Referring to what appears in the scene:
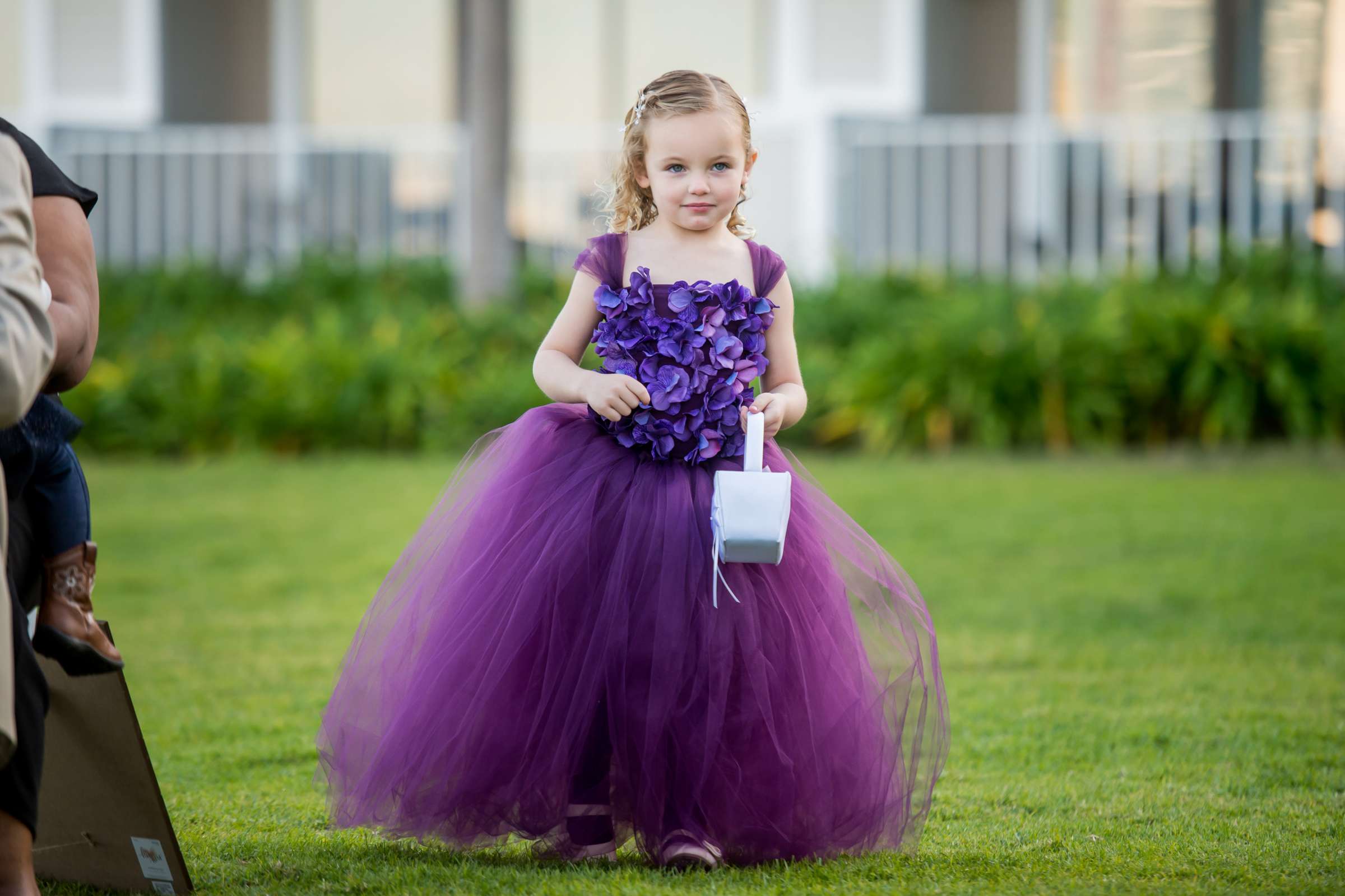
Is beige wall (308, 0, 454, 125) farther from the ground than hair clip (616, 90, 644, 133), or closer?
farther from the ground

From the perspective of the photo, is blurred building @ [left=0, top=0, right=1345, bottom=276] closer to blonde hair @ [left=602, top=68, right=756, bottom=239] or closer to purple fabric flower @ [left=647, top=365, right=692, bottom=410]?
blonde hair @ [left=602, top=68, right=756, bottom=239]

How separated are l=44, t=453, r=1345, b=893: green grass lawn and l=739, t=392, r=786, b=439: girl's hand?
85cm

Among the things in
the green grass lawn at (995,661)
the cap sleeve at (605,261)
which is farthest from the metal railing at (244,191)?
the cap sleeve at (605,261)

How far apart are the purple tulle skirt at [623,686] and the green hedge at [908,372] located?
626 cm

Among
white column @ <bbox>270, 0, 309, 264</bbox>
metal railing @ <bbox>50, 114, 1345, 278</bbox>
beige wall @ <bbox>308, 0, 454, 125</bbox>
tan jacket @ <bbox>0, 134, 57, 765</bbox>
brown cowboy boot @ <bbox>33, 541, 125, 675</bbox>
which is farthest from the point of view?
beige wall @ <bbox>308, 0, 454, 125</bbox>

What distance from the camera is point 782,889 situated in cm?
273

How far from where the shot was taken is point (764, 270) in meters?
3.11

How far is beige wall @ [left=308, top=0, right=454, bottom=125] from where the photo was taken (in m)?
15.1

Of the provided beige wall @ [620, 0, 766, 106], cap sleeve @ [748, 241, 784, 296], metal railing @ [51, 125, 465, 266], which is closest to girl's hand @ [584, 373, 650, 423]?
cap sleeve @ [748, 241, 784, 296]

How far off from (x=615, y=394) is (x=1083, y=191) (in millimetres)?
9717

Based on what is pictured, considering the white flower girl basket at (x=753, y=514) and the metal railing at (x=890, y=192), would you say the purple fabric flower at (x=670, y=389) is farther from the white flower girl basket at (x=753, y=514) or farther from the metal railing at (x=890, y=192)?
the metal railing at (x=890, y=192)

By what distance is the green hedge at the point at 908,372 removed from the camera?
9430mm

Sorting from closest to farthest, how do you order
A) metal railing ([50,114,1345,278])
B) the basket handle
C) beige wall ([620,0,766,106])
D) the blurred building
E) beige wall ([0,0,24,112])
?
the basket handle
metal railing ([50,114,1345,278])
the blurred building
beige wall ([0,0,24,112])
beige wall ([620,0,766,106])

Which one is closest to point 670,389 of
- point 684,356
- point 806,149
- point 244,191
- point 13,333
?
point 684,356
